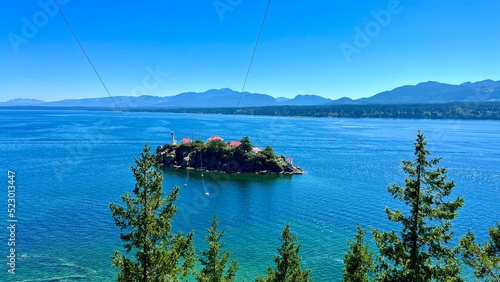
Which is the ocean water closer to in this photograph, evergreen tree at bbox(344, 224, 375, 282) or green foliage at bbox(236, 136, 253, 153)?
green foliage at bbox(236, 136, 253, 153)

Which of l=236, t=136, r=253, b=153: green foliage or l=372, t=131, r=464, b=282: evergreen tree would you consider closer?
l=372, t=131, r=464, b=282: evergreen tree

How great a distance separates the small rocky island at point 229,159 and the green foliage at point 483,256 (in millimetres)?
44997

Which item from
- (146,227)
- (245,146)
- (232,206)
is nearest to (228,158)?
(245,146)

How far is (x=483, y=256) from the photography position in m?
11.3

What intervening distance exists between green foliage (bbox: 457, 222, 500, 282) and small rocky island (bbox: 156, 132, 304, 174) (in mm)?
44997

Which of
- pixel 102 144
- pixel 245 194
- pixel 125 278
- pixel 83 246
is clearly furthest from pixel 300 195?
pixel 102 144

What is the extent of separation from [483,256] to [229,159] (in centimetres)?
5131

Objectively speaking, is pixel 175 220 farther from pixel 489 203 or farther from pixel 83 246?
pixel 489 203

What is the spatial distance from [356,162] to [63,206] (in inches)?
2087

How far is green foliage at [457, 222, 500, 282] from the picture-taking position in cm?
1089

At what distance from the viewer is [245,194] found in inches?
1802

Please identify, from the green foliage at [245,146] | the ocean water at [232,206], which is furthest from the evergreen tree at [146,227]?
the green foliage at [245,146]

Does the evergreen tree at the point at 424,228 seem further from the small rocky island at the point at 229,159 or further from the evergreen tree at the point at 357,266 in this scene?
the small rocky island at the point at 229,159

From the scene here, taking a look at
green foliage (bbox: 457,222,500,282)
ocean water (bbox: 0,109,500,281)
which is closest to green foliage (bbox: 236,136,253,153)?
ocean water (bbox: 0,109,500,281)
